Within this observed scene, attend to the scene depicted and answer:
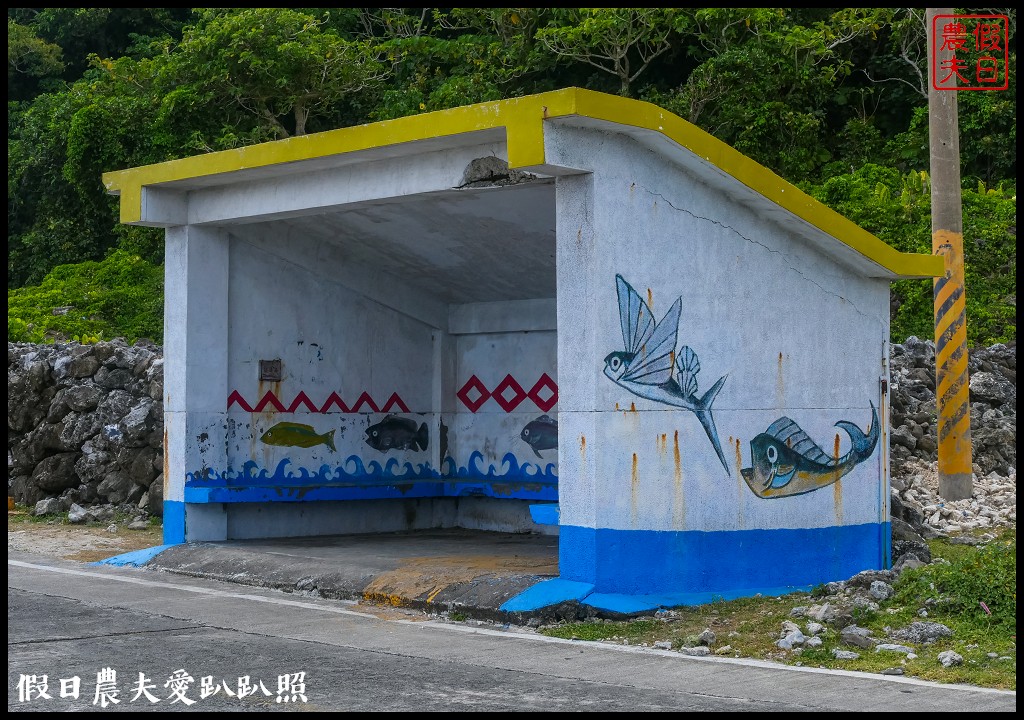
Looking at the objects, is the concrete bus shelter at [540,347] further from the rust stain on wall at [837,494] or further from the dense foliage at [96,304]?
the dense foliage at [96,304]

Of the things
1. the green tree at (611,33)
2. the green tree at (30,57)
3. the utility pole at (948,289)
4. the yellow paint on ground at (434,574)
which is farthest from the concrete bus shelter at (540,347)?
the green tree at (30,57)

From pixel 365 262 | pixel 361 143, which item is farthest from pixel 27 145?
pixel 361 143

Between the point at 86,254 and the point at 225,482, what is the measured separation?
18.6 meters

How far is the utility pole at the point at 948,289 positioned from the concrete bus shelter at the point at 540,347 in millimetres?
3258

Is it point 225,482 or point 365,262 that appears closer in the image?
point 225,482

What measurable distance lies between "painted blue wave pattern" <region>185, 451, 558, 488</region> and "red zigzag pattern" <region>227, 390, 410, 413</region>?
0.50 meters

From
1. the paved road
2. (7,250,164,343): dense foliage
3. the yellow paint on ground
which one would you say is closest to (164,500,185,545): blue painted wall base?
the paved road

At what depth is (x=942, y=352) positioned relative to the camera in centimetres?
1395

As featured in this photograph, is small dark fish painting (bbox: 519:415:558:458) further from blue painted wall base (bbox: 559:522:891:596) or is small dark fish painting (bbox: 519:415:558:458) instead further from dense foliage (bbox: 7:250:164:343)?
dense foliage (bbox: 7:250:164:343)

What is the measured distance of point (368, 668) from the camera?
7090 mm

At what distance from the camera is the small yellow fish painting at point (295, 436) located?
1233 centimetres

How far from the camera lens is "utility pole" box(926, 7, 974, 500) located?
45.0ft

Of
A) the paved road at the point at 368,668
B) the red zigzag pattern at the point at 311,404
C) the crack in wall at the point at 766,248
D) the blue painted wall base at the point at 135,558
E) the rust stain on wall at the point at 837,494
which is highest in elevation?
the crack in wall at the point at 766,248

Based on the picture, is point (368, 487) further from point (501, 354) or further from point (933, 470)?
point (933, 470)
